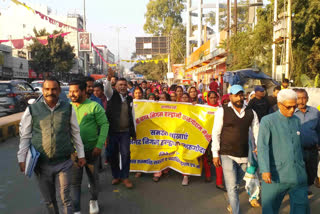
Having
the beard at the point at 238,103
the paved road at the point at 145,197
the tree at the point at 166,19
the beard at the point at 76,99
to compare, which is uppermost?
the tree at the point at 166,19

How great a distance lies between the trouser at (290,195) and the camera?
3.13 metres

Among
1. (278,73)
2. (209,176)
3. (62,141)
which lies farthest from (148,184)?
(278,73)

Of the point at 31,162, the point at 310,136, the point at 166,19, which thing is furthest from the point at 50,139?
the point at 166,19

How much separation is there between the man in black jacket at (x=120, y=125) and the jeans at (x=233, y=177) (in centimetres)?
186

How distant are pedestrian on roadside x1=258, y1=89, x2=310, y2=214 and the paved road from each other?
1301 mm

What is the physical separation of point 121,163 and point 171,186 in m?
0.93

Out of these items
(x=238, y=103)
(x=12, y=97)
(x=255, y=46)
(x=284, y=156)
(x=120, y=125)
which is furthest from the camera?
(x=255, y=46)

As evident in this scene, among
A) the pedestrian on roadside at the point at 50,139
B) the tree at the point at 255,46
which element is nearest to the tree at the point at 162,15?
the tree at the point at 255,46

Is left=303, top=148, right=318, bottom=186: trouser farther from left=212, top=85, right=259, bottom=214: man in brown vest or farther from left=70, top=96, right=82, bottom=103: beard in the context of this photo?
left=70, top=96, right=82, bottom=103: beard

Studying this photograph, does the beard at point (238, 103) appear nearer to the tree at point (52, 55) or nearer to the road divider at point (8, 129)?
the road divider at point (8, 129)

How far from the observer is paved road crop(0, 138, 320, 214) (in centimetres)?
441

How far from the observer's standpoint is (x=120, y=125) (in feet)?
17.2

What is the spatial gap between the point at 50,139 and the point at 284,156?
2.34 m

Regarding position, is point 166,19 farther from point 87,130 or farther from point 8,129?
point 87,130
